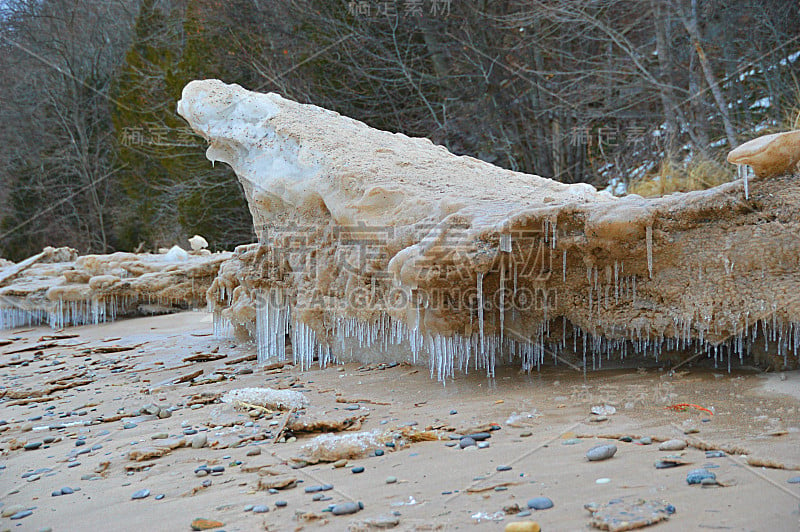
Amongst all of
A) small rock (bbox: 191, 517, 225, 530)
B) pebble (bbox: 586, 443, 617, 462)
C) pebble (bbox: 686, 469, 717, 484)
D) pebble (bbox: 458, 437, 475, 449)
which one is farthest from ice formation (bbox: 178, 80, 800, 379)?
small rock (bbox: 191, 517, 225, 530)

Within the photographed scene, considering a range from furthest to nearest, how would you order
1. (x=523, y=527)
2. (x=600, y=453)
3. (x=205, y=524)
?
(x=600, y=453) < (x=205, y=524) < (x=523, y=527)

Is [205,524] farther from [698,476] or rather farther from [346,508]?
[698,476]

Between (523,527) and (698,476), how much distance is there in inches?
23.3

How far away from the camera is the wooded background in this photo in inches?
338

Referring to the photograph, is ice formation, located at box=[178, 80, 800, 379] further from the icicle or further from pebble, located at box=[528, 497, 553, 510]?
pebble, located at box=[528, 497, 553, 510]

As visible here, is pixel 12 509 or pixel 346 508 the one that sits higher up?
pixel 346 508

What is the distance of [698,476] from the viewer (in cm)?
183

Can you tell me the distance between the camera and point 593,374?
3.47 meters

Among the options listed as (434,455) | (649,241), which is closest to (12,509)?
(434,455)

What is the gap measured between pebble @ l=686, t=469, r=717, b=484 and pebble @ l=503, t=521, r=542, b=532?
1.69ft

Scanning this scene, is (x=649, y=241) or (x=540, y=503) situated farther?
(x=649, y=241)

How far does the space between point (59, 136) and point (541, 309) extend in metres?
18.9

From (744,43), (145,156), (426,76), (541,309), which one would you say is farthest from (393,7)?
(541,309)

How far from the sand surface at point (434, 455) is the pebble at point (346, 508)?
0.08 ft
